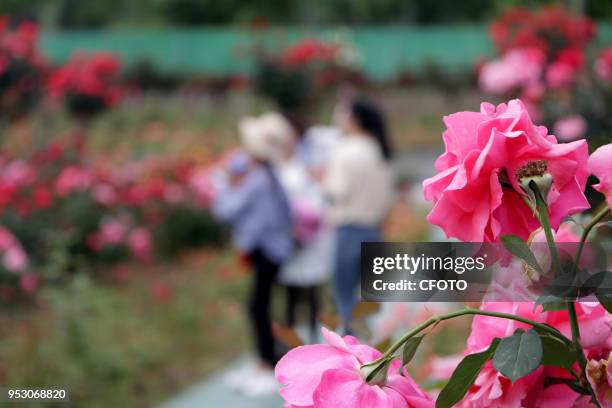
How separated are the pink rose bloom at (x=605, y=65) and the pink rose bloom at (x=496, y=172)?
2598 millimetres

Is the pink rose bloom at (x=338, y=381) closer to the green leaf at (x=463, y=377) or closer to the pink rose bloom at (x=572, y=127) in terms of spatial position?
the green leaf at (x=463, y=377)

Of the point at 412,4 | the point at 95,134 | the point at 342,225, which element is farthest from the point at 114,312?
the point at 412,4

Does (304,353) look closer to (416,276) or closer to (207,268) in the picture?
(416,276)

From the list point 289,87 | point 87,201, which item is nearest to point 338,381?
point 87,201

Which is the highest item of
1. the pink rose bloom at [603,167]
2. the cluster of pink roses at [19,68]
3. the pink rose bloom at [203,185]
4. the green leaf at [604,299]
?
the pink rose bloom at [603,167]

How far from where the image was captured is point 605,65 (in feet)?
12.0

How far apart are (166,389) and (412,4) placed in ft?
75.7

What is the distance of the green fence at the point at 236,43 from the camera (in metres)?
26.4

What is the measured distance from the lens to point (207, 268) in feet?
28.3

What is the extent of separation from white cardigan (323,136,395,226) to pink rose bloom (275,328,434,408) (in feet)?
14.8

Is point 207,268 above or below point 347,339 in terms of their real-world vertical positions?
below

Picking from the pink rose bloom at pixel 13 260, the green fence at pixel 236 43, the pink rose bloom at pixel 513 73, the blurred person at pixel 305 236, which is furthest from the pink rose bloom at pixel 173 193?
the green fence at pixel 236 43

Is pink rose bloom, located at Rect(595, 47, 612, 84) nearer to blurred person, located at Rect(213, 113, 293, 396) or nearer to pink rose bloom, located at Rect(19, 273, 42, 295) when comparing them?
blurred person, located at Rect(213, 113, 293, 396)

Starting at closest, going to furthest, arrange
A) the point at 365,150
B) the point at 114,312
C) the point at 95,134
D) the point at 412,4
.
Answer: the point at 365,150
the point at 114,312
the point at 95,134
the point at 412,4
